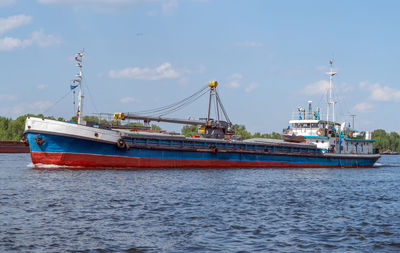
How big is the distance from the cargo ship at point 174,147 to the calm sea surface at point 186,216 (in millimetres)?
5661

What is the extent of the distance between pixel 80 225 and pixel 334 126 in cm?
5109

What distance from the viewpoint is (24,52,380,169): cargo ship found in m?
39.6

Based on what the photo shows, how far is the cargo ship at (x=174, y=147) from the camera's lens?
130 ft

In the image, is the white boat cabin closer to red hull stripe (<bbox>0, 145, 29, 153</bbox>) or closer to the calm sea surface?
the calm sea surface

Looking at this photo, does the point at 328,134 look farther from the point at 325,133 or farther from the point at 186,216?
the point at 186,216

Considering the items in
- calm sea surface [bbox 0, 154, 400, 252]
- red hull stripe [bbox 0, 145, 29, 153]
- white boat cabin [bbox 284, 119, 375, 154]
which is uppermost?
white boat cabin [bbox 284, 119, 375, 154]

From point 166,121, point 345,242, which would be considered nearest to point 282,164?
point 166,121

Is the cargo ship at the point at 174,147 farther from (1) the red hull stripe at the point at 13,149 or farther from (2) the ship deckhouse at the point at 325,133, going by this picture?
(1) the red hull stripe at the point at 13,149

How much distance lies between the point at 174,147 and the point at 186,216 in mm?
25438

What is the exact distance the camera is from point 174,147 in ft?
150

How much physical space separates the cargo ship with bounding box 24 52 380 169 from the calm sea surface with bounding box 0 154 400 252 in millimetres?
5661

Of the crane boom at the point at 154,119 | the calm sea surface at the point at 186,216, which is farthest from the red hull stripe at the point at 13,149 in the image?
the calm sea surface at the point at 186,216

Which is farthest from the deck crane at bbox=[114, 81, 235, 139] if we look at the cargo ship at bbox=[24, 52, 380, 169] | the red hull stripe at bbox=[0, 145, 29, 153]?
the red hull stripe at bbox=[0, 145, 29, 153]

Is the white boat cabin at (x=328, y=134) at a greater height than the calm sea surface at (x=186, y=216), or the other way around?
the white boat cabin at (x=328, y=134)
